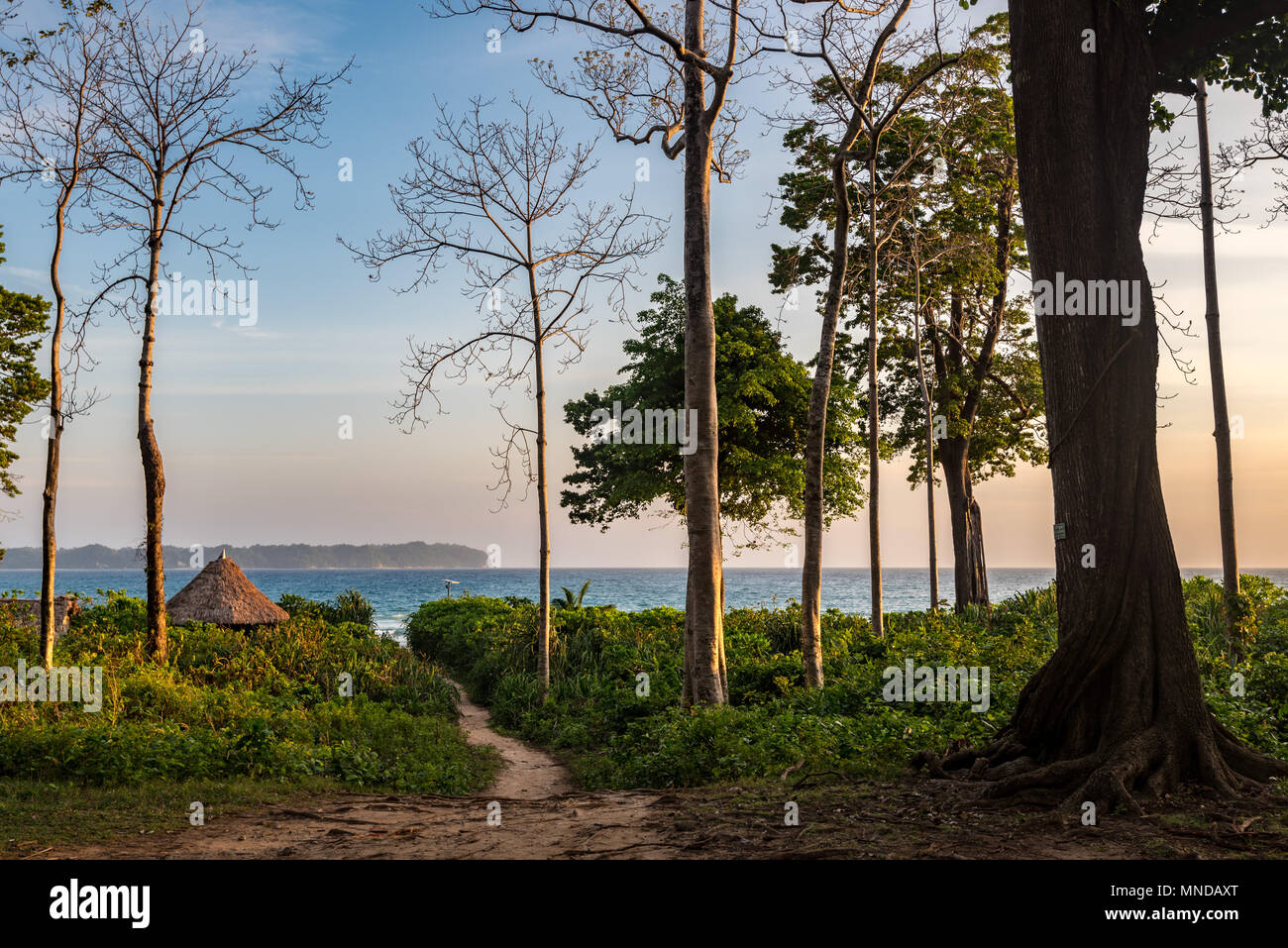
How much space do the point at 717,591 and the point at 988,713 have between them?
355cm

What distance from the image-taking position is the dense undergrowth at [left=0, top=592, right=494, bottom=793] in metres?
8.90

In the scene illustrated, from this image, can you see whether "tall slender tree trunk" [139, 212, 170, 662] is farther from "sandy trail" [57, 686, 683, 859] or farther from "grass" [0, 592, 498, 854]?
"sandy trail" [57, 686, 683, 859]

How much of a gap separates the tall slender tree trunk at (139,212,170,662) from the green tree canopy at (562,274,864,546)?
12.4 m

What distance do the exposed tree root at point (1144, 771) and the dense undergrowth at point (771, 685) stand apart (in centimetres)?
126

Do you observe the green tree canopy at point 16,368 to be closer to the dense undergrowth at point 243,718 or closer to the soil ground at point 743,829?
the dense undergrowth at point 243,718

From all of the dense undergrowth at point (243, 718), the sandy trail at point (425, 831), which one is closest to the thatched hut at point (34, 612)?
the dense undergrowth at point (243, 718)

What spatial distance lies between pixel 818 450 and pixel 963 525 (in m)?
12.4

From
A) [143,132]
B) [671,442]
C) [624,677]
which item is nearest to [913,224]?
[671,442]

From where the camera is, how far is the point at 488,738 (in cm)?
1424

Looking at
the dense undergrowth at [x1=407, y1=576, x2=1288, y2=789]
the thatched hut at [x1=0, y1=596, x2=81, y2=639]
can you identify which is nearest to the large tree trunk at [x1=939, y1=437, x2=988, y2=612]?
the dense undergrowth at [x1=407, y1=576, x2=1288, y2=789]

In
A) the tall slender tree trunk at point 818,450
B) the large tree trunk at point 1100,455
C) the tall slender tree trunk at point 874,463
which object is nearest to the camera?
the large tree trunk at point 1100,455

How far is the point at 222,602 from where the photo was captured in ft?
72.7

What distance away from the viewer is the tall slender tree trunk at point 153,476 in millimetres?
15117
